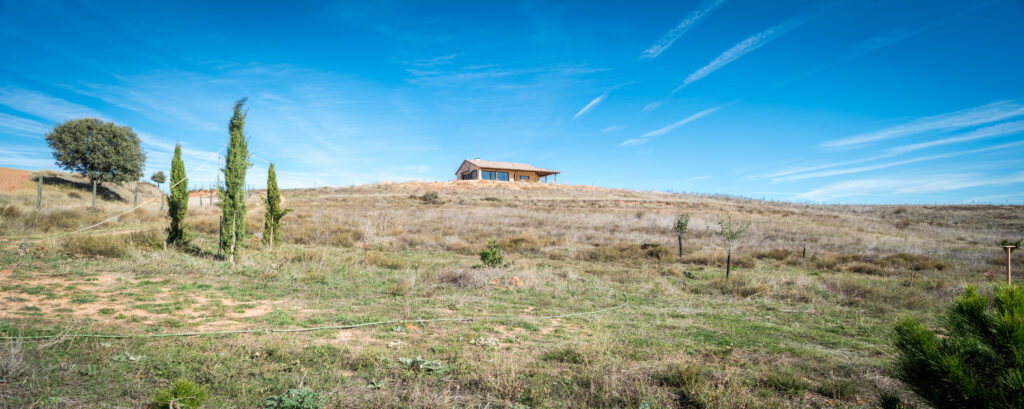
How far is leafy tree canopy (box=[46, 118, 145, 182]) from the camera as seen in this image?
27.8 m

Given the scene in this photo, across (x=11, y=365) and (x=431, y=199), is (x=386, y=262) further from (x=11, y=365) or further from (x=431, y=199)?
(x=431, y=199)

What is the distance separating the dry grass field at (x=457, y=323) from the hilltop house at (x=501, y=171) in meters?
34.8

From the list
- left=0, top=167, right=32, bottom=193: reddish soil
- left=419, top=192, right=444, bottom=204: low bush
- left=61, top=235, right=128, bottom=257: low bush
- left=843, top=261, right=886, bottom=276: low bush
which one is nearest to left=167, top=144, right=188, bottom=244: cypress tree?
left=61, top=235, right=128, bottom=257: low bush

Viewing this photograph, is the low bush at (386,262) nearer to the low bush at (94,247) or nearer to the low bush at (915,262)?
the low bush at (94,247)

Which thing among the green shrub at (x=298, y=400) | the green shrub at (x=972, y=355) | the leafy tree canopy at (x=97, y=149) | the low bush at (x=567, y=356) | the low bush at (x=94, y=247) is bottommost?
the low bush at (x=567, y=356)

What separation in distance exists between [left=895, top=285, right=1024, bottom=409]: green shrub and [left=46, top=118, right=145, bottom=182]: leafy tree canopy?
41.7 metres

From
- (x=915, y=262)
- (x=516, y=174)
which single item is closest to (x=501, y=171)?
(x=516, y=174)

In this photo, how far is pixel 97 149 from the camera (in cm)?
2878

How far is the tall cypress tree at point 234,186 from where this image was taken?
12.3 meters

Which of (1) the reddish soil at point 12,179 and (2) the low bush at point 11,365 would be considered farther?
(1) the reddish soil at point 12,179

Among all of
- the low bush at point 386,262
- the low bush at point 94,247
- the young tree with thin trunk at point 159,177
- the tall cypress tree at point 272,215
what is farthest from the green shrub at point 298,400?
the young tree with thin trunk at point 159,177

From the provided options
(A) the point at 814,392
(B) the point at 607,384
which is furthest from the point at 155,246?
(A) the point at 814,392

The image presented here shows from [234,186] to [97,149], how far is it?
88.6ft

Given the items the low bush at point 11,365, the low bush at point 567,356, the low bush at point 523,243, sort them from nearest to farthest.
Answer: the low bush at point 11,365
the low bush at point 567,356
the low bush at point 523,243
